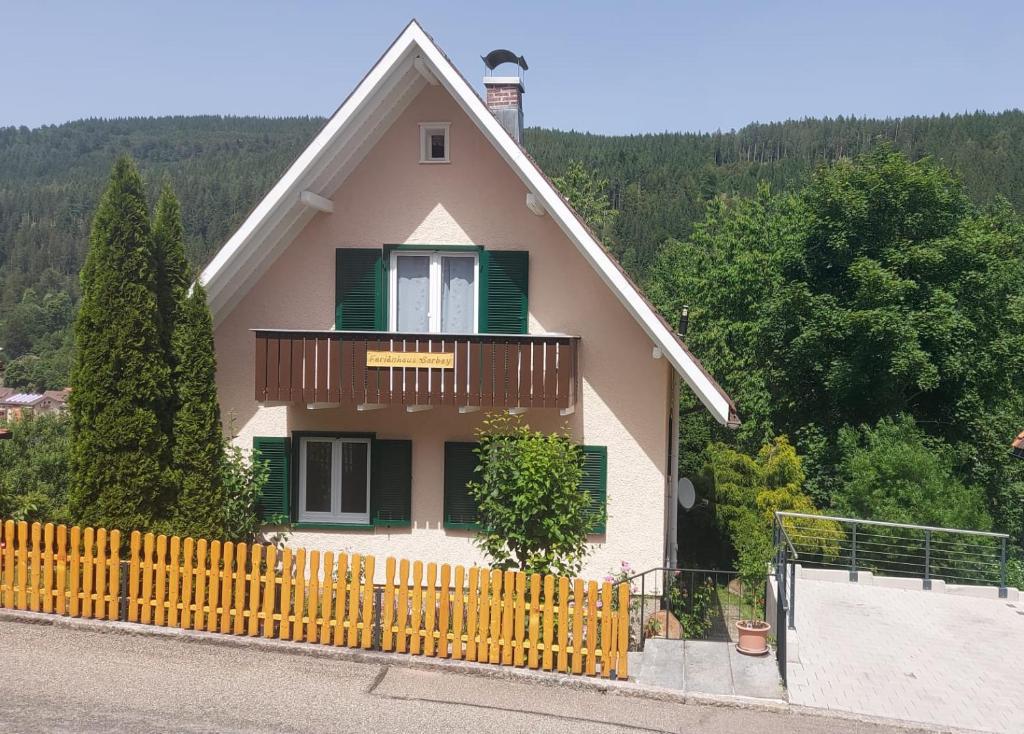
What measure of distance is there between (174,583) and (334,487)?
13.0 ft

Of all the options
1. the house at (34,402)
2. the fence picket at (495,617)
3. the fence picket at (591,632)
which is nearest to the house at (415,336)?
→ the fence picket at (495,617)

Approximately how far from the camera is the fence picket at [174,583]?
11086 millimetres

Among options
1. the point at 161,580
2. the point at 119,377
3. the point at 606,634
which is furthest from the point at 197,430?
the point at 606,634

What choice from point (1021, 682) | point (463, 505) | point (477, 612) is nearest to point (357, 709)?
point (477, 612)

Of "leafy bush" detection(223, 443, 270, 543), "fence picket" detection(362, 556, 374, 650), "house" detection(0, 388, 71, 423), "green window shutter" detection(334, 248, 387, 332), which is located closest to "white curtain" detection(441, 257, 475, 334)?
"green window shutter" detection(334, 248, 387, 332)

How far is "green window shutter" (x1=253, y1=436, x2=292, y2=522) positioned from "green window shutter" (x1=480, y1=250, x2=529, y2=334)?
359 centimetres

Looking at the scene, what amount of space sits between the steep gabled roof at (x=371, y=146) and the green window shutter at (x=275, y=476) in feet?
7.50

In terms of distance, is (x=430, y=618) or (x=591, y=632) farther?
(x=430, y=618)

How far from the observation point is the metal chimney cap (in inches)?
662

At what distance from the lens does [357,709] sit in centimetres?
923

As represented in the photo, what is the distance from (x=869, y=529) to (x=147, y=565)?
1460cm

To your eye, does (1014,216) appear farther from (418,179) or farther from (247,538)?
(247,538)

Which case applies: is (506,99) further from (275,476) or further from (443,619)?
(443,619)

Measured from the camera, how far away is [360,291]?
14.6 metres
